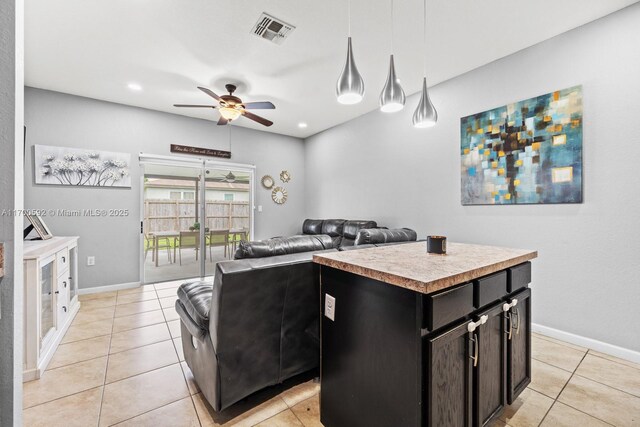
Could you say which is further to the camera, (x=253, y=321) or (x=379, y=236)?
(x=379, y=236)

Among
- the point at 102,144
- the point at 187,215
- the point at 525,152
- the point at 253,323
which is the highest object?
the point at 102,144

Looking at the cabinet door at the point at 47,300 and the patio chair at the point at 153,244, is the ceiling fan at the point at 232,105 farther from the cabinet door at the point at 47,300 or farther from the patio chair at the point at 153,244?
the patio chair at the point at 153,244

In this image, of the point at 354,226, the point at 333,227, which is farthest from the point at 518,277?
the point at 333,227

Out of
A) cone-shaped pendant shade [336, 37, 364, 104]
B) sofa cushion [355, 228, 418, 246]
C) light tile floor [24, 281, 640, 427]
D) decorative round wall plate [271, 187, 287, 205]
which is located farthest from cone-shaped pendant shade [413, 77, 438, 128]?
decorative round wall plate [271, 187, 287, 205]

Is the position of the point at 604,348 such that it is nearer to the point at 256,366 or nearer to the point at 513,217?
the point at 513,217

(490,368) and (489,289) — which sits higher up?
(489,289)

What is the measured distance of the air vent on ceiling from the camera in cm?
238

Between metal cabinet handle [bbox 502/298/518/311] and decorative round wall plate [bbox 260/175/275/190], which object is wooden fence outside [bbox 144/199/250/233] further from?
metal cabinet handle [bbox 502/298/518/311]

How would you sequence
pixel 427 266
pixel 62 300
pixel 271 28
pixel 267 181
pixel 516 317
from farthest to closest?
pixel 267 181 < pixel 62 300 < pixel 271 28 < pixel 516 317 < pixel 427 266

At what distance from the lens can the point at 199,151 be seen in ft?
15.9

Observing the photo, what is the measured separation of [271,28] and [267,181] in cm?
345

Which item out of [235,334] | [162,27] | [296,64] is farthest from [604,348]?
[162,27]

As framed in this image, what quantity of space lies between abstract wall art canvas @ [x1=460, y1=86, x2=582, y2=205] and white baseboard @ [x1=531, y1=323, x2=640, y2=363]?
125 centimetres

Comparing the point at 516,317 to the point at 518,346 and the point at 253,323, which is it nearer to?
the point at 518,346
